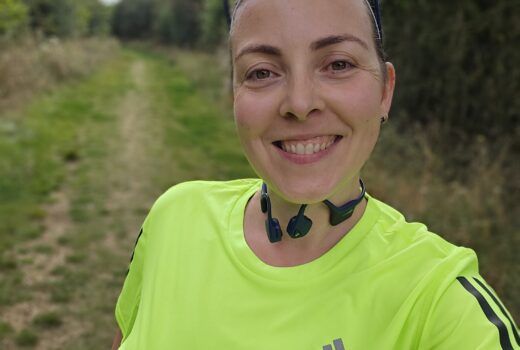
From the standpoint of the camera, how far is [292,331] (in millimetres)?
1096

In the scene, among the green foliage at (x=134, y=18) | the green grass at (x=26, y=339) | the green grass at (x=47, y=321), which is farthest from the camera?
the green foliage at (x=134, y=18)

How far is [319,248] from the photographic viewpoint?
124cm

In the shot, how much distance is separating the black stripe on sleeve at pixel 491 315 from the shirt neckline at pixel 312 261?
0.27 metres

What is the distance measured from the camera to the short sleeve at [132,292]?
1.49 metres

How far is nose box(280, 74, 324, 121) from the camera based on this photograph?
3.52 feet

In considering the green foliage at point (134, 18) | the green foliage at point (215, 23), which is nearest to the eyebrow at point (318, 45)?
the green foliage at point (215, 23)

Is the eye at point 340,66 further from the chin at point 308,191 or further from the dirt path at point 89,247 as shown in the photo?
the dirt path at point 89,247

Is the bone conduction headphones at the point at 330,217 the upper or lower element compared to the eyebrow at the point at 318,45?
lower

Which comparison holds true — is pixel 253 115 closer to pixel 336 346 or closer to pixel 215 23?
pixel 336 346

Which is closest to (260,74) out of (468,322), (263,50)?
(263,50)

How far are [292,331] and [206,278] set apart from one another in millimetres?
278

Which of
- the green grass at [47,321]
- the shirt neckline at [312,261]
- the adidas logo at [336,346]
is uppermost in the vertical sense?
the shirt neckline at [312,261]

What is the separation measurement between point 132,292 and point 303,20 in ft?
3.01

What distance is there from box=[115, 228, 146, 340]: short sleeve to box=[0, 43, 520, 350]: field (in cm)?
250
